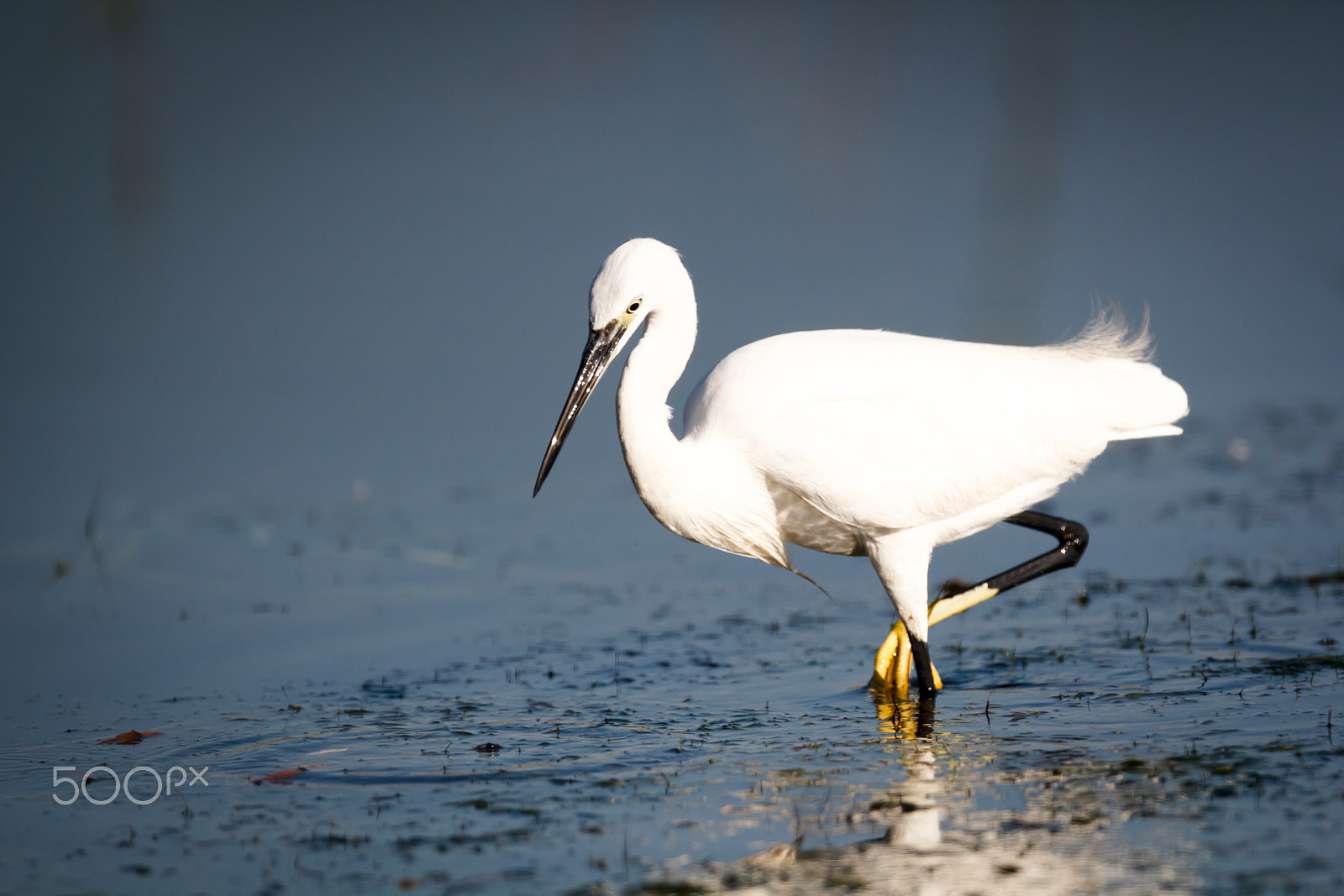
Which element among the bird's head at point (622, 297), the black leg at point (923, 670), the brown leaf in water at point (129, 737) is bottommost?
the brown leaf in water at point (129, 737)

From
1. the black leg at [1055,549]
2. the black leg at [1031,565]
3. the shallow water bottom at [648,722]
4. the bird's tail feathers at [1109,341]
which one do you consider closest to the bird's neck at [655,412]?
the shallow water bottom at [648,722]

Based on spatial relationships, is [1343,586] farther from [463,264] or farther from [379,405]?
[463,264]

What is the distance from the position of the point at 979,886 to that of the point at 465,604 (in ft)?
13.5

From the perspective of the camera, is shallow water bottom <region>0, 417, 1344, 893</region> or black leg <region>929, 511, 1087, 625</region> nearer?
shallow water bottom <region>0, 417, 1344, 893</region>

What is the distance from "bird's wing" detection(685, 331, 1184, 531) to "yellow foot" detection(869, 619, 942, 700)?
2.02 ft

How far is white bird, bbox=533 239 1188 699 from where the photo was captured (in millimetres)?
5324

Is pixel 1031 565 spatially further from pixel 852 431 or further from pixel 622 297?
pixel 622 297

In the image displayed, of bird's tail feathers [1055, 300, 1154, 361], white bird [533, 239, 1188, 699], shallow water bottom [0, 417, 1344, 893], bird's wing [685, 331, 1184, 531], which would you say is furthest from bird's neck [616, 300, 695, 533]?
bird's tail feathers [1055, 300, 1154, 361]

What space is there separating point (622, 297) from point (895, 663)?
2001 mm

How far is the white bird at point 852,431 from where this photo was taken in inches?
210

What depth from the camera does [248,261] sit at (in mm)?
13711

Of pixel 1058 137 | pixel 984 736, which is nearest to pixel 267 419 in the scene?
pixel 984 736

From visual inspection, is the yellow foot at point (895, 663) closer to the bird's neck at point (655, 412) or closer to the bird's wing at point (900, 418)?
the bird's wing at point (900, 418)

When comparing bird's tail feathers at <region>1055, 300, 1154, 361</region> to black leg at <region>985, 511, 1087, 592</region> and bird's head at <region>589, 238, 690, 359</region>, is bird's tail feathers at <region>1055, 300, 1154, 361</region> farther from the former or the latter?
bird's head at <region>589, 238, 690, 359</region>
